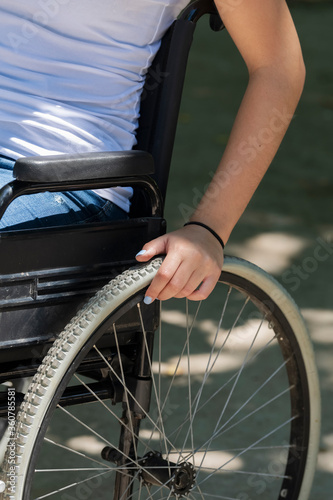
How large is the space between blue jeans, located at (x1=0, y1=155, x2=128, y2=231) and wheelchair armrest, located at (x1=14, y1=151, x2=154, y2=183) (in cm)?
10

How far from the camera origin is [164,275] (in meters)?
1.35

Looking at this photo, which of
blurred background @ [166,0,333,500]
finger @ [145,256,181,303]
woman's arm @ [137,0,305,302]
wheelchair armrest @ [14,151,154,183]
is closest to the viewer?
wheelchair armrest @ [14,151,154,183]

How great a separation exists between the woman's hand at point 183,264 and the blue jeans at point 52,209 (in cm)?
13

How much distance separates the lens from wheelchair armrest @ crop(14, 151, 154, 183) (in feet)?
4.11

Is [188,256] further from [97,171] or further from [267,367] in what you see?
[267,367]

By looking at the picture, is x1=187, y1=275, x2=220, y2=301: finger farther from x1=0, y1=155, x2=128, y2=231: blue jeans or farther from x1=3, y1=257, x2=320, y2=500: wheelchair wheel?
x1=0, y1=155, x2=128, y2=231: blue jeans

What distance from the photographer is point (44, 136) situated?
1453 mm

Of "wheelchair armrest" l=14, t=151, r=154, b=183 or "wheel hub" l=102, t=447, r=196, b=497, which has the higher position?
"wheelchair armrest" l=14, t=151, r=154, b=183

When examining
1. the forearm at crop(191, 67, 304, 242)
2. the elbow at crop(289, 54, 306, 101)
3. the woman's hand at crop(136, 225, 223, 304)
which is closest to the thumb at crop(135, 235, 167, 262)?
the woman's hand at crop(136, 225, 223, 304)

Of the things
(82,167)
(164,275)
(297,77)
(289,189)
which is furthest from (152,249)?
(289,189)

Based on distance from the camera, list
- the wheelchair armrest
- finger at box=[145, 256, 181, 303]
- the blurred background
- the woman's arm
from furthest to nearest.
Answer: the blurred background
the woman's arm
finger at box=[145, 256, 181, 303]
the wheelchair armrest

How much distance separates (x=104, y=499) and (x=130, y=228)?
92 cm

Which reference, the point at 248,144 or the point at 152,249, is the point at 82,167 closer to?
the point at 152,249

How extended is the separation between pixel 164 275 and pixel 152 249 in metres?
0.05
